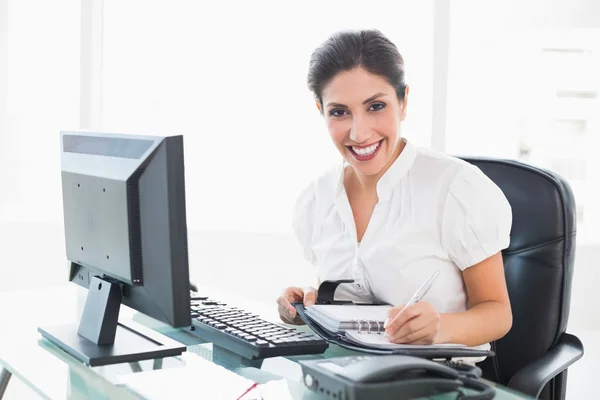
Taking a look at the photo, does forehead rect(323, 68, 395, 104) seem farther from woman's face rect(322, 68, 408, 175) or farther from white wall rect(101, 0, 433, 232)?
white wall rect(101, 0, 433, 232)

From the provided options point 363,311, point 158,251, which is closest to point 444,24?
point 363,311

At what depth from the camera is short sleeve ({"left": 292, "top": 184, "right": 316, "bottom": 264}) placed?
2139 millimetres

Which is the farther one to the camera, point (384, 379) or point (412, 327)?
point (412, 327)

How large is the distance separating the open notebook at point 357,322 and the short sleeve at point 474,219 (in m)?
0.24

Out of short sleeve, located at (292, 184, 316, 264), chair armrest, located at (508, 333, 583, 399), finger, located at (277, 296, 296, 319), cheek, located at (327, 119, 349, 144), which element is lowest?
chair armrest, located at (508, 333, 583, 399)

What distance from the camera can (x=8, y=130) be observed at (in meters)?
4.46

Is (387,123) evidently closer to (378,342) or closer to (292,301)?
(292,301)

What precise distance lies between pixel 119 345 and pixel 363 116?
79 centimetres

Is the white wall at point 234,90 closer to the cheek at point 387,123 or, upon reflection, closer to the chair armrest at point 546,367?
the cheek at point 387,123

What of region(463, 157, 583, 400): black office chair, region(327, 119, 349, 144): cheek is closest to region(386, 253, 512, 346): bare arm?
region(463, 157, 583, 400): black office chair

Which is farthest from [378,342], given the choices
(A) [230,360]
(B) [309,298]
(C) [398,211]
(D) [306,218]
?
(D) [306,218]

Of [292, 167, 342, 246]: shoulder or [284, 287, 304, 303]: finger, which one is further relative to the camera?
[292, 167, 342, 246]: shoulder

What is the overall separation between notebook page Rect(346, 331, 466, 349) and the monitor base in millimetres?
344

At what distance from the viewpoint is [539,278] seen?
1.82m
